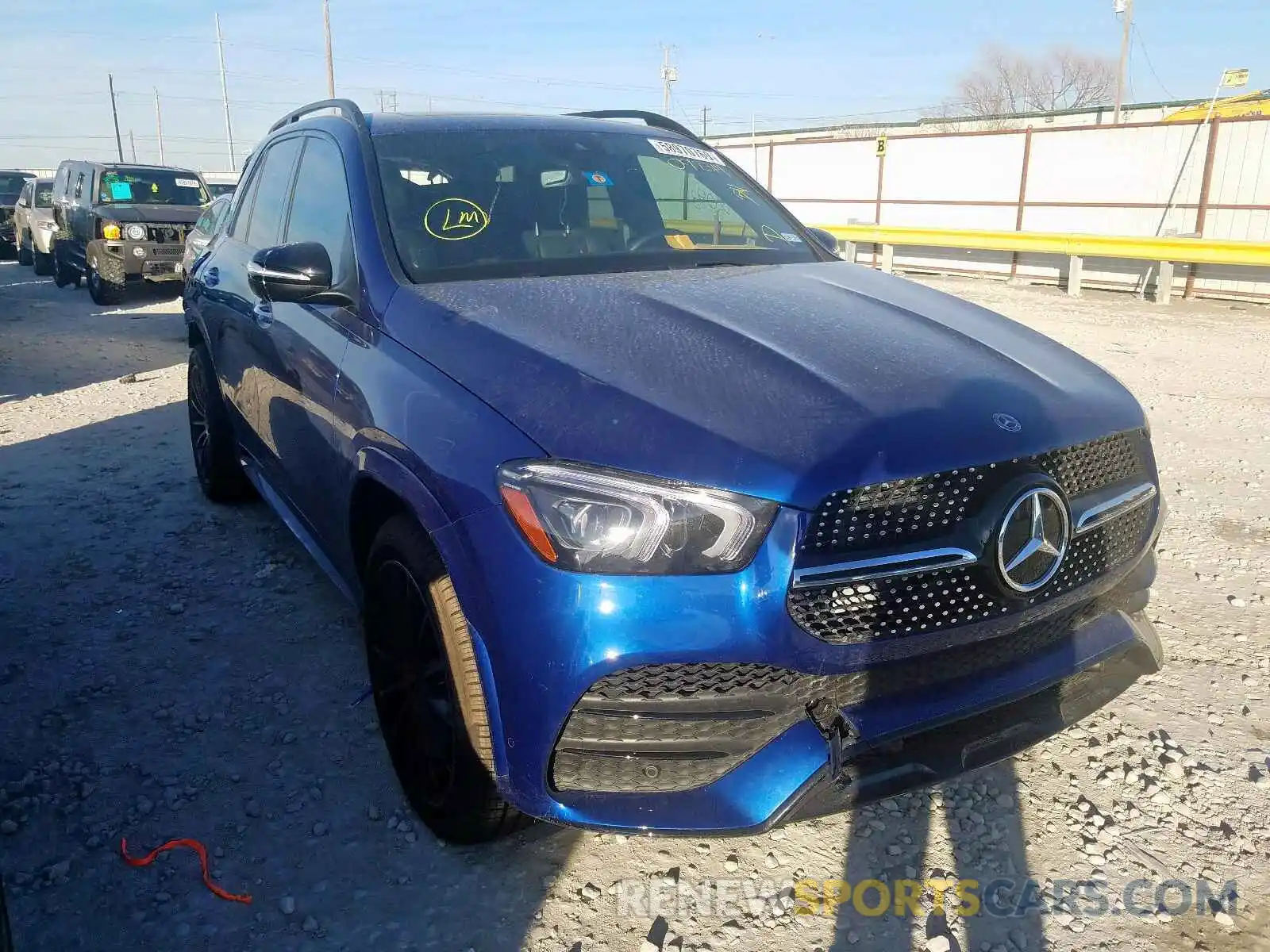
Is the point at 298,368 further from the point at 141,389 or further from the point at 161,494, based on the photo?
the point at 141,389

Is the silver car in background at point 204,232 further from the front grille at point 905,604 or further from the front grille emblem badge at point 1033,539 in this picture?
the front grille emblem badge at point 1033,539

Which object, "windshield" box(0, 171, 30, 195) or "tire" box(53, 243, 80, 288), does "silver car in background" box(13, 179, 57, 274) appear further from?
"windshield" box(0, 171, 30, 195)

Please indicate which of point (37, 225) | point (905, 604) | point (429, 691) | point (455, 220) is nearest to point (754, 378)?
point (905, 604)

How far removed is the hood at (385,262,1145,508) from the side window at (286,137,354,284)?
0.46 m

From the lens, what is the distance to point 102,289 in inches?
551

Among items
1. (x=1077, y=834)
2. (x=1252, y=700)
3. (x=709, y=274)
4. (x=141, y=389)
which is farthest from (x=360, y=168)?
(x=141, y=389)

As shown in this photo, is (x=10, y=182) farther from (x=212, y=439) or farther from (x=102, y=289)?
(x=212, y=439)

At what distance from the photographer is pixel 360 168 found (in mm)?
3088

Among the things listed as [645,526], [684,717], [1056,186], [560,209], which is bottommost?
[684,717]

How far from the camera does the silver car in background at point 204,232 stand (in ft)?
17.1

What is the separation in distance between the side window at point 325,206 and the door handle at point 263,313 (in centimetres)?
26

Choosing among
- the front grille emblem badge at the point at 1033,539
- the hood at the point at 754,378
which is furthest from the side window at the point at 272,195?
the front grille emblem badge at the point at 1033,539

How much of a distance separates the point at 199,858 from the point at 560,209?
214cm

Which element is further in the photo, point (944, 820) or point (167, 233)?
point (167, 233)
